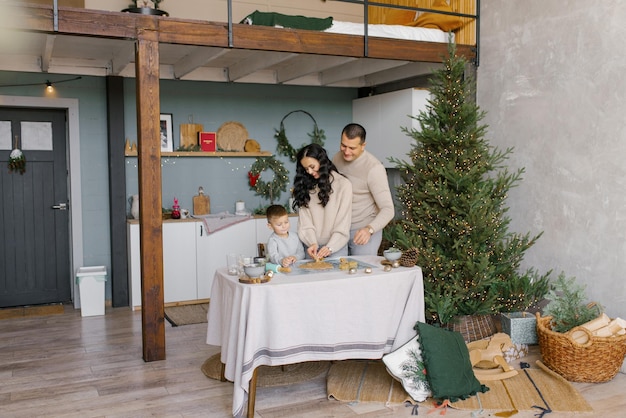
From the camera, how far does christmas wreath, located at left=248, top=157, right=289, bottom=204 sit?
7793mm

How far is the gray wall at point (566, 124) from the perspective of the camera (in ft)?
15.9

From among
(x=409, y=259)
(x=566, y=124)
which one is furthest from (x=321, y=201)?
(x=566, y=124)

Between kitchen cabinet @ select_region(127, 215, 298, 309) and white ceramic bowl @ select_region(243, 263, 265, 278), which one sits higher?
white ceramic bowl @ select_region(243, 263, 265, 278)

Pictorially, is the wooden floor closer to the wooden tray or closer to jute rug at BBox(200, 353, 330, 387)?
jute rug at BBox(200, 353, 330, 387)

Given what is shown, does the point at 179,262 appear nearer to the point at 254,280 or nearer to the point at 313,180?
the point at 313,180

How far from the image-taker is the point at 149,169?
486 cm

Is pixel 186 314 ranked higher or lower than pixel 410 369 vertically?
lower

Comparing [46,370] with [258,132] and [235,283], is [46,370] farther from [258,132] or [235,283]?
[258,132]

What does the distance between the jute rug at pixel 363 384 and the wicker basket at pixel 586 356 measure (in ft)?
3.86

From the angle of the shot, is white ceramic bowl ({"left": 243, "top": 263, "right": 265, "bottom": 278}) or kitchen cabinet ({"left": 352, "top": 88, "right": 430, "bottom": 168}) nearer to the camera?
white ceramic bowl ({"left": 243, "top": 263, "right": 265, "bottom": 278})

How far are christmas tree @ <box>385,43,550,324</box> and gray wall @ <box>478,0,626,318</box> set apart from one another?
29 centimetres

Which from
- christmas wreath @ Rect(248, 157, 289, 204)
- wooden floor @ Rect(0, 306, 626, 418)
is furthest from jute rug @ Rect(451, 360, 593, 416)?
christmas wreath @ Rect(248, 157, 289, 204)

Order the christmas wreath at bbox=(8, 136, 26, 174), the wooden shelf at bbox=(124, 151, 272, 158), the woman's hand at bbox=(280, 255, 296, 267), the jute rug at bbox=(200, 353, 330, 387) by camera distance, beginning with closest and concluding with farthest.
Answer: the woman's hand at bbox=(280, 255, 296, 267)
the jute rug at bbox=(200, 353, 330, 387)
the christmas wreath at bbox=(8, 136, 26, 174)
the wooden shelf at bbox=(124, 151, 272, 158)

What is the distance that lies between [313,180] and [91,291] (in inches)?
132
